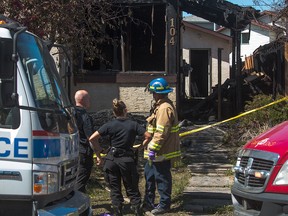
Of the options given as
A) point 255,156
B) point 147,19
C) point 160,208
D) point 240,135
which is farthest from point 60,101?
point 147,19

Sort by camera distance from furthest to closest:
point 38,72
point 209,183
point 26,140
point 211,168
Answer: point 211,168, point 209,183, point 38,72, point 26,140

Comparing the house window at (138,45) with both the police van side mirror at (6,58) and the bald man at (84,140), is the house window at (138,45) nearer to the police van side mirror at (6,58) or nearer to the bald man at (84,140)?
the bald man at (84,140)

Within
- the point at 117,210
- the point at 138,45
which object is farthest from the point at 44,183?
the point at 138,45

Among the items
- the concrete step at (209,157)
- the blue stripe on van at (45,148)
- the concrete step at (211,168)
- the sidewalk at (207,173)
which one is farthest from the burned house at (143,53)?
the blue stripe on van at (45,148)

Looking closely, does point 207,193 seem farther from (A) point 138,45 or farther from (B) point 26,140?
(A) point 138,45

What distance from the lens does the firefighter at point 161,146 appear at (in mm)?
7145

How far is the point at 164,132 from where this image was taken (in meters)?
7.12

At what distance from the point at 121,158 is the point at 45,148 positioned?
244 cm

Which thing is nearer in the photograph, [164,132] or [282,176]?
[282,176]

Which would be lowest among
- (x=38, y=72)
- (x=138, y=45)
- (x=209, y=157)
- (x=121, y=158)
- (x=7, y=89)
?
(x=209, y=157)

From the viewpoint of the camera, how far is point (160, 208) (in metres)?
7.32

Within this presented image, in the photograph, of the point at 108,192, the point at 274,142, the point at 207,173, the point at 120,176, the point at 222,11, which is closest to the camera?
the point at 274,142

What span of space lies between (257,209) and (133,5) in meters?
10.1

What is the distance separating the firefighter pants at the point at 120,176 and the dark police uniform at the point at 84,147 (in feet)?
1.13
